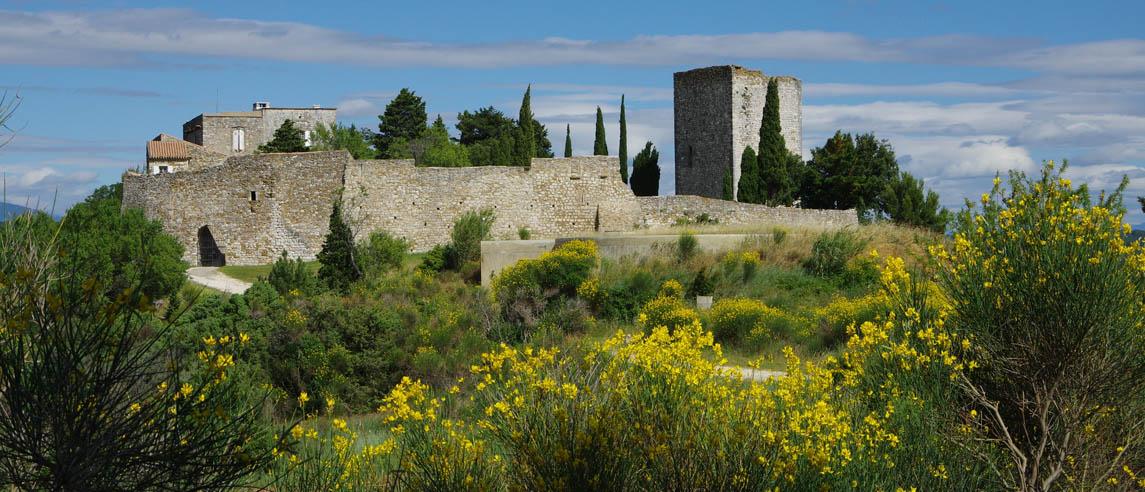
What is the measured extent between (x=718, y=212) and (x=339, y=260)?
10.7 m

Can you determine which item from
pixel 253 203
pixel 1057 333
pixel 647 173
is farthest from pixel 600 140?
pixel 1057 333

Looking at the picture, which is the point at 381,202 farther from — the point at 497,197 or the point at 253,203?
the point at 253,203

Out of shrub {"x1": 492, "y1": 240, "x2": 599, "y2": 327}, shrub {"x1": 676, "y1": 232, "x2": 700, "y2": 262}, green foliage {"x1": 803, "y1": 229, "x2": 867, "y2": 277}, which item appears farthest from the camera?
shrub {"x1": 676, "y1": 232, "x2": 700, "y2": 262}

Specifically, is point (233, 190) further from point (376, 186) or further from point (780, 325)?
point (780, 325)

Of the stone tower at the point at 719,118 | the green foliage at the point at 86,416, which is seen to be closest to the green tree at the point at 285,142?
the stone tower at the point at 719,118


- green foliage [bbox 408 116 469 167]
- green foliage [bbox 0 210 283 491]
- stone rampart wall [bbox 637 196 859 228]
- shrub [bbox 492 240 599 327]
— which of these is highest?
green foliage [bbox 408 116 469 167]

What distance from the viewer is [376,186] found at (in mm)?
27172

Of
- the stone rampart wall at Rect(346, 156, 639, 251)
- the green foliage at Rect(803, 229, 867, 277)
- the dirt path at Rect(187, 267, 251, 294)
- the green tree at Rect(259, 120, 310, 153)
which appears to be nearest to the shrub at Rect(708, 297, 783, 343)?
the green foliage at Rect(803, 229, 867, 277)

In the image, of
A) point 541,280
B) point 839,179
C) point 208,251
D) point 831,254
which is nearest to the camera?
point 831,254

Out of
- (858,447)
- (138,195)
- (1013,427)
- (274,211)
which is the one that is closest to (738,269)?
(1013,427)

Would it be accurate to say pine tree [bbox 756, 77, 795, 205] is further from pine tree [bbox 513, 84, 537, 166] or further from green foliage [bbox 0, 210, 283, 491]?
green foliage [bbox 0, 210, 283, 491]

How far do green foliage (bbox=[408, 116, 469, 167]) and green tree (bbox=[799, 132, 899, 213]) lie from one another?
14.1m

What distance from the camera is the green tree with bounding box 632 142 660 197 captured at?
39.4 m

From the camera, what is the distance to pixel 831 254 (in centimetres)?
1711
